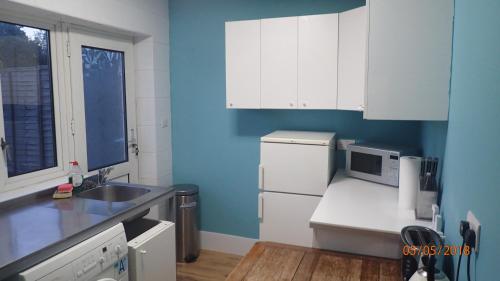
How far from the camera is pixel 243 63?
3.05 meters

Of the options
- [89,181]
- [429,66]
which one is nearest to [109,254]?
[89,181]

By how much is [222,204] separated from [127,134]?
3.79ft

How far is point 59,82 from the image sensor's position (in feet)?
8.85

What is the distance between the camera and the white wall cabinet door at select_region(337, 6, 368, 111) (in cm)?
257

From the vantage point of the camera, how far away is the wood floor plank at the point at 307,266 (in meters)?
1.61

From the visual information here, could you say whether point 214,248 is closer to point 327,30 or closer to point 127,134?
point 127,134

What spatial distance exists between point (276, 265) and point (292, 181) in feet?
3.91

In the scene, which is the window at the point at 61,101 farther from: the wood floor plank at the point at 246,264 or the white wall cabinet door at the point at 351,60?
the white wall cabinet door at the point at 351,60

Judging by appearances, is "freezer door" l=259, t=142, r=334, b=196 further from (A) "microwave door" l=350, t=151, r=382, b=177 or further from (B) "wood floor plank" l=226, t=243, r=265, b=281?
(B) "wood floor plank" l=226, t=243, r=265, b=281

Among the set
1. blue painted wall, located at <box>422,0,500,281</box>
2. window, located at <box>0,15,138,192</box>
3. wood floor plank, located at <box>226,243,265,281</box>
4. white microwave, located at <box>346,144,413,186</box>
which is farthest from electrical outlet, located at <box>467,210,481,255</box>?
window, located at <box>0,15,138,192</box>

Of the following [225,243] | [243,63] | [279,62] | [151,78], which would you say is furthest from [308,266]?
[151,78]

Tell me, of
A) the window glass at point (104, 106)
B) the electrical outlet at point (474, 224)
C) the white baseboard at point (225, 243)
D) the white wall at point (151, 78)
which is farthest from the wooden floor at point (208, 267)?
the electrical outlet at point (474, 224)

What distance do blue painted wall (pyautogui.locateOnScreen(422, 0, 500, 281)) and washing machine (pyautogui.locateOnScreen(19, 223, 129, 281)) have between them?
1638mm

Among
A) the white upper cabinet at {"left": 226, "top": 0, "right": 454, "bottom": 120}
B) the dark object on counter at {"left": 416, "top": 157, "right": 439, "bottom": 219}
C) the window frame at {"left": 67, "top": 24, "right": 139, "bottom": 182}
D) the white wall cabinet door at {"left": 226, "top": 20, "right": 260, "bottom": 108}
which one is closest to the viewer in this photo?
the white upper cabinet at {"left": 226, "top": 0, "right": 454, "bottom": 120}
